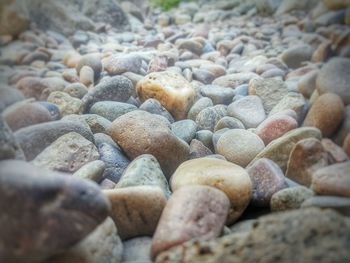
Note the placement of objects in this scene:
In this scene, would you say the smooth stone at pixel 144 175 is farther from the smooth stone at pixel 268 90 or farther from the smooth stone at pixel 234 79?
the smooth stone at pixel 234 79

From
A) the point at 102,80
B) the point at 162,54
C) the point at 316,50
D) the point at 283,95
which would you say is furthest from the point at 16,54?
the point at 316,50

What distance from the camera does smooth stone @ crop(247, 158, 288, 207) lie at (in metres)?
1.68

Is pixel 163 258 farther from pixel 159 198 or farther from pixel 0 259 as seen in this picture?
pixel 0 259

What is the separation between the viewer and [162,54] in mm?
2887

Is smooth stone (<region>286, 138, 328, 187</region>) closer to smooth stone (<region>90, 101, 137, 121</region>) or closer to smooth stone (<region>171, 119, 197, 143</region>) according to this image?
smooth stone (<region>171, 119, 197, 143</region>)

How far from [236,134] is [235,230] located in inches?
31.4

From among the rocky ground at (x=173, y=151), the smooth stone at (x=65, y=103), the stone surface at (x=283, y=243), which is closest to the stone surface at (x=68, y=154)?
the rocky ground at (x=173, y=151)

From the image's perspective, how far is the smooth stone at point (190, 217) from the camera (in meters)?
1.33

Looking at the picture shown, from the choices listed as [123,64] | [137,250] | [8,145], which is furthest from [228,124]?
[8,145]

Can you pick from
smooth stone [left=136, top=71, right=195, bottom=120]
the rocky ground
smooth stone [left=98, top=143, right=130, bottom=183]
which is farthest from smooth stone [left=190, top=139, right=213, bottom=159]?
smooth stone [left=98, top=143, right=130, bottom=183]

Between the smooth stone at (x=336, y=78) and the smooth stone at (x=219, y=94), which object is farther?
the smooth stone at (x=219, y=94)

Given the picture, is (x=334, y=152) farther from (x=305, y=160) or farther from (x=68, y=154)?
(x=68, y=154)

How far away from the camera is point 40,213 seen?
3.41ft

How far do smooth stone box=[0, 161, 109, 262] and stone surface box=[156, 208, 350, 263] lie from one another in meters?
0.35
